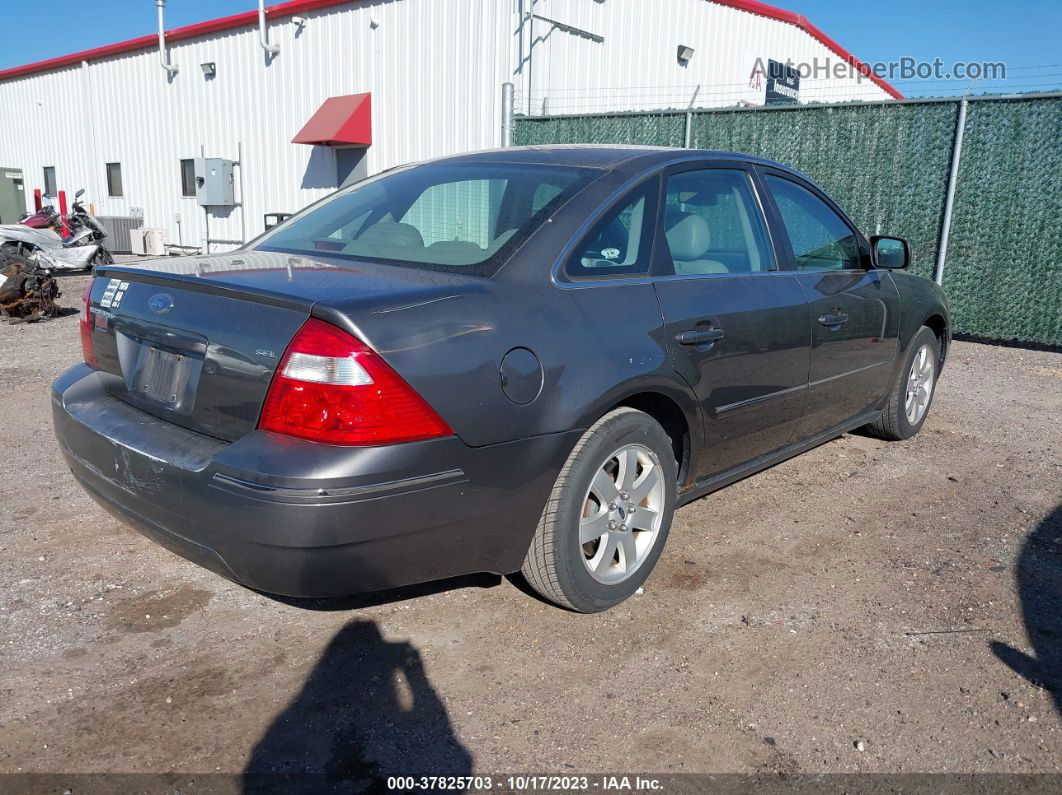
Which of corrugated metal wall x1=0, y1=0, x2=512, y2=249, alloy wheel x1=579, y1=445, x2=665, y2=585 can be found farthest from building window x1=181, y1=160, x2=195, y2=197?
alloy wheel x1=579, y1=445, x2=665, y2=585

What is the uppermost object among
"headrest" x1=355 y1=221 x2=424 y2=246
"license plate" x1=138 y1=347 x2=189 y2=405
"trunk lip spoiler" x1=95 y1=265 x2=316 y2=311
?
"headrest" x1=355 y1=221 x2=424 y2=246

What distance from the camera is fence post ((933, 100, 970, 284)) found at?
28.4 feet

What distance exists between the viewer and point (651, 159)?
3312 millimetres

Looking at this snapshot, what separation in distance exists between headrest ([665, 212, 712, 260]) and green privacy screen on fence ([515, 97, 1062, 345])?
6582 millimetres

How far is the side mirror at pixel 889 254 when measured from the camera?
4508 millimetres

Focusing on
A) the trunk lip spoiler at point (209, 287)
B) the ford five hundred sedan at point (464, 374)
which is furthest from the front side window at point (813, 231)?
the trunk lip spoiler at point (209, 287)

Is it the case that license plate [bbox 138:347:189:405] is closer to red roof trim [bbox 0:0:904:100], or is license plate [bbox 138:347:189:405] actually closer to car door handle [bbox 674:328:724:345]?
car door handle [bbox 674:328:724:345]

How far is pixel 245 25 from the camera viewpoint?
16.4m

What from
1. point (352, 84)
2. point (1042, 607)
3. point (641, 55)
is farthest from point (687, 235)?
point (352, 84)

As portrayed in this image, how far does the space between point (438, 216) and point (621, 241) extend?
2.51ft

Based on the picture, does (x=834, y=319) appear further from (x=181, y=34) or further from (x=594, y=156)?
(x=181, y=34)

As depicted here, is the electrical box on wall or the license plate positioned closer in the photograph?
the license plate

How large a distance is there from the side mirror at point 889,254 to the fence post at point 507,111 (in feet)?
26.1

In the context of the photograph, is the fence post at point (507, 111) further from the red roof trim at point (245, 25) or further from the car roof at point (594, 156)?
the car roof at point (594, 156)
